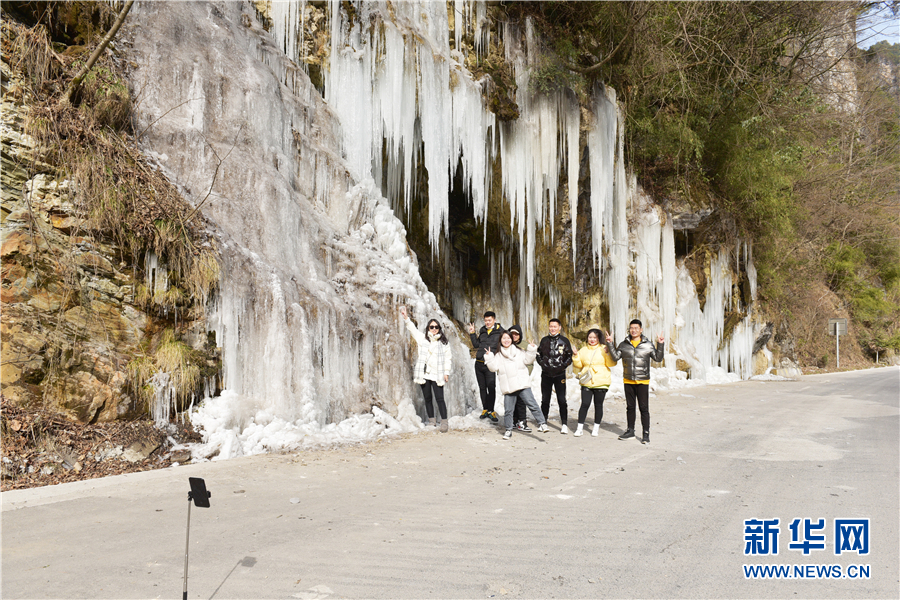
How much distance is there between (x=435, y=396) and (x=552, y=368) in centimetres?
162

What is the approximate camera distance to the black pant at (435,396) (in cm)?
753

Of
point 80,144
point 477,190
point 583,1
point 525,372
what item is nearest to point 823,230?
point 583,1

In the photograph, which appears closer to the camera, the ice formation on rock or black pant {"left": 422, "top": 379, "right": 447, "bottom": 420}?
the ice formation on rock

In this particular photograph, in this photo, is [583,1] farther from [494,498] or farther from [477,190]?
[494,498]

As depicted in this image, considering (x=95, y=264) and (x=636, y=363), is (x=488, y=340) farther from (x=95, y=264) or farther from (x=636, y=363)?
(x=95, y=264)

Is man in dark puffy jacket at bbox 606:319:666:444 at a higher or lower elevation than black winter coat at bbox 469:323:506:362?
lower

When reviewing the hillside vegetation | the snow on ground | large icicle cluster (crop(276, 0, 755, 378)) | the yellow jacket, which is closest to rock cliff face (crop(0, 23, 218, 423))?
the snow on ground

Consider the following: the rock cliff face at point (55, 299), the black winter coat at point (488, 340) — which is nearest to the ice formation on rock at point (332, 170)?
the black winter coat at point (488, 340)

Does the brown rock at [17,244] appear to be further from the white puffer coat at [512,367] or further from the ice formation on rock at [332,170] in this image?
the white puffer coat at [512,367]

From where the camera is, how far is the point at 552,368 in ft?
25.6

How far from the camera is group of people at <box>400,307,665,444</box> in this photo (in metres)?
7.16

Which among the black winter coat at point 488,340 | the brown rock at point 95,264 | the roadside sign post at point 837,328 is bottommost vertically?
the roadside sign post at point 837,328

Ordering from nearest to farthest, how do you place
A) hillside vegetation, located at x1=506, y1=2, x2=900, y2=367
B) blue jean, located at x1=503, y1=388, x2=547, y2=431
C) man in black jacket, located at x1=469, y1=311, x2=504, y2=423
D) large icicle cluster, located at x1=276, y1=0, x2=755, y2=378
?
blue jean, located at x1=503, y1=388, x2=547, y2=431 < man in black jacket, located at x1=469, y1=311, x2=504, y2=423 < large icicle cluster, located at x1=276, y1=0, x2=755, y2=378 < hillside vegetation, located at x1=506, y1=2, x2=900, y2=367

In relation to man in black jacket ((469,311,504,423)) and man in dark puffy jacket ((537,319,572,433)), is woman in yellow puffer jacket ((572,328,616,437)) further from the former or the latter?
man in black jacket ((469,311,504,423))
